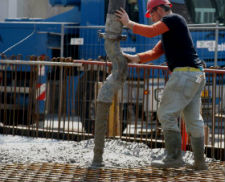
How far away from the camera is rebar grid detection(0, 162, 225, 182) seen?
5.66 metres

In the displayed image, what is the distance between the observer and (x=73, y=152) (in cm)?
728

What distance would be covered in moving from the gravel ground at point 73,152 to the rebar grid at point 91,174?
282 mm

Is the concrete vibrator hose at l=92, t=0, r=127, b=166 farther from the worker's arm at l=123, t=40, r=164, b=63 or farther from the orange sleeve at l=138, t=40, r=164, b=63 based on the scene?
the orange sleeve at l=138, t=40, r=164, b=63

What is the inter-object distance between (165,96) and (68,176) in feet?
4.46

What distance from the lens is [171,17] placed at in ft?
19.4

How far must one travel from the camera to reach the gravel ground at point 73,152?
665 cm

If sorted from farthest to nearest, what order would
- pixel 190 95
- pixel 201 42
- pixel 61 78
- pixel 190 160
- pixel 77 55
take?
pixel 77 55
pixel 201 42
pixel 61 78
pixel 190 160
pixel 190 95

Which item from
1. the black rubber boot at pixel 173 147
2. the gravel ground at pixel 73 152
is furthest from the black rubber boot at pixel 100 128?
the black rubber boot at pixel 173 147

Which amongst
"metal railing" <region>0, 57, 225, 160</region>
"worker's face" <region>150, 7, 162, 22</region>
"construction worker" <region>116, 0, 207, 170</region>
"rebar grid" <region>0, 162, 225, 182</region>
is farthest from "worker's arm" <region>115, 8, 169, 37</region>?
"metal railing" <region>0, 57, 225, 160</region>

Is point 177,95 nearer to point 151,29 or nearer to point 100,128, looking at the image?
point 151,29

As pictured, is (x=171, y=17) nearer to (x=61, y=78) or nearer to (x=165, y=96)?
(x=165, y=96)

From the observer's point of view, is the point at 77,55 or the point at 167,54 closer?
the point at 167,54

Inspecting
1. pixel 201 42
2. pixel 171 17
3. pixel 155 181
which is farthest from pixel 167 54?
pixel 201 42

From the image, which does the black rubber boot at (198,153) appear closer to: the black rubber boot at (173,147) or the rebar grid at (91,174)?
the rebar grid at (91,174)
